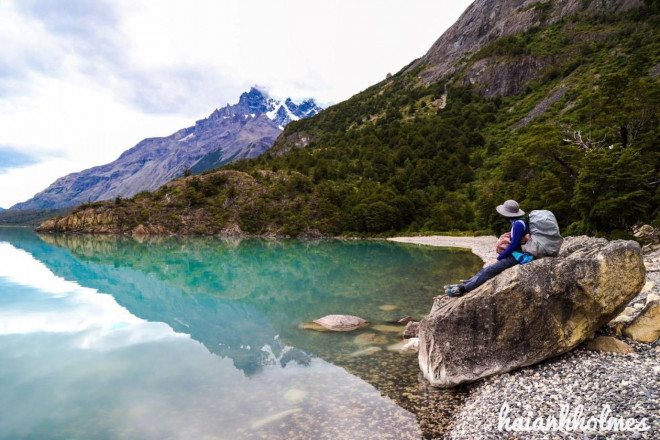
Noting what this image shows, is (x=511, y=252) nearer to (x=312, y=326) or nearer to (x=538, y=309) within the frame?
(x=538, y=309)

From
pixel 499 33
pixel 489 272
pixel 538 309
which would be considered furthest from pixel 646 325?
pixel 499 33

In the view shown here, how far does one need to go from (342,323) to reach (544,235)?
1153 cm

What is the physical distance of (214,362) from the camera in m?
15.5

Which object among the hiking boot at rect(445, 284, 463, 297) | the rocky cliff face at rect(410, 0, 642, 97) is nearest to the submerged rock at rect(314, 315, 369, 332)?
the hiking boot at rect(445, 284, 463, 297)

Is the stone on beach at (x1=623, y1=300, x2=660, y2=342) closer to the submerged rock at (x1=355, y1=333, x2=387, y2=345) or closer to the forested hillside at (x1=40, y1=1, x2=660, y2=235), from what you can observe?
the submerged rock at (x1=355, y1=333, x2=387, y2=345)

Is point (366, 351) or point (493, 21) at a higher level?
point (493, 21)

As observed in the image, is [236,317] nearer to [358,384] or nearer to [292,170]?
[358,384]

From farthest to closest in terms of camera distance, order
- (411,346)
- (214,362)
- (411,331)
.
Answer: (411,331) → (411,346) → (214,362)

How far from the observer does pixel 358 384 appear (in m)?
12.6

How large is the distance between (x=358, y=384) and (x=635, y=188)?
88.8 feet

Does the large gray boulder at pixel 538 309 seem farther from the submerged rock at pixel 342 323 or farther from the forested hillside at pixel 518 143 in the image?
the forested hillside at pixel 518 143

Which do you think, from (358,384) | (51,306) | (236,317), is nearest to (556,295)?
(358,384)

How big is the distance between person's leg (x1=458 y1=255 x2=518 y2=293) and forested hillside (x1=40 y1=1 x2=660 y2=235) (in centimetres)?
2634

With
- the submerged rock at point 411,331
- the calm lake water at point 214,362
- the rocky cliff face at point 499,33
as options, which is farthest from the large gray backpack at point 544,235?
the rocky cliff face at point 499,33
